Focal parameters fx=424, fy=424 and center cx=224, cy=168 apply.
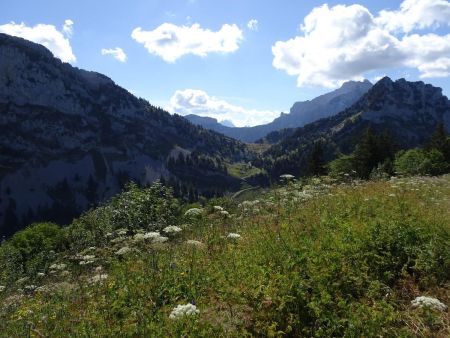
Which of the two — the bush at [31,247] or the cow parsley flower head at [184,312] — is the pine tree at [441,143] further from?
the cow parsley flower head at [184,312]

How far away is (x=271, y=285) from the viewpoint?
7.36 meters

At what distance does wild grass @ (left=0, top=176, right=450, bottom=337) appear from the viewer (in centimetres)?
662

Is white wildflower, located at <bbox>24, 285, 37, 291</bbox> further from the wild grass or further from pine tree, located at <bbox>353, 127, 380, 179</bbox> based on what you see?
pine tree, located at <bbox>353, 127, 380, 179</bbox>

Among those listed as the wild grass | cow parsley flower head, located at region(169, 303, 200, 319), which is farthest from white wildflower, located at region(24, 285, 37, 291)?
cow parsley flower head, located at region(169, 303, 200, 319)

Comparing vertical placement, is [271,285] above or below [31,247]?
above

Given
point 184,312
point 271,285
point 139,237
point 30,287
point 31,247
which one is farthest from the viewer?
point 31,247

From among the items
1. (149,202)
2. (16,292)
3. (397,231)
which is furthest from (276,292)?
(149,202)

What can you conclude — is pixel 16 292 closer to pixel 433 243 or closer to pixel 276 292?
pixel 276 292

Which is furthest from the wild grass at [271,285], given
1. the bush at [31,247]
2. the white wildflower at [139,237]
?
the bush at [31,247]

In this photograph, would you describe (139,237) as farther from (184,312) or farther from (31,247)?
(31,247)

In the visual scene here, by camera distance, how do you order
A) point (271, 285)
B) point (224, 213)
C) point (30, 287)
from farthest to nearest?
point (224, 213)
point (30, 287)
point (271, 285)

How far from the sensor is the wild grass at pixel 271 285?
21.7ft

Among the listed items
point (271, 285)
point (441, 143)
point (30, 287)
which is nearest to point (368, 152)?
point (441, 143)

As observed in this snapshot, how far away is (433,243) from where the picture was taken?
8758 millimetres
